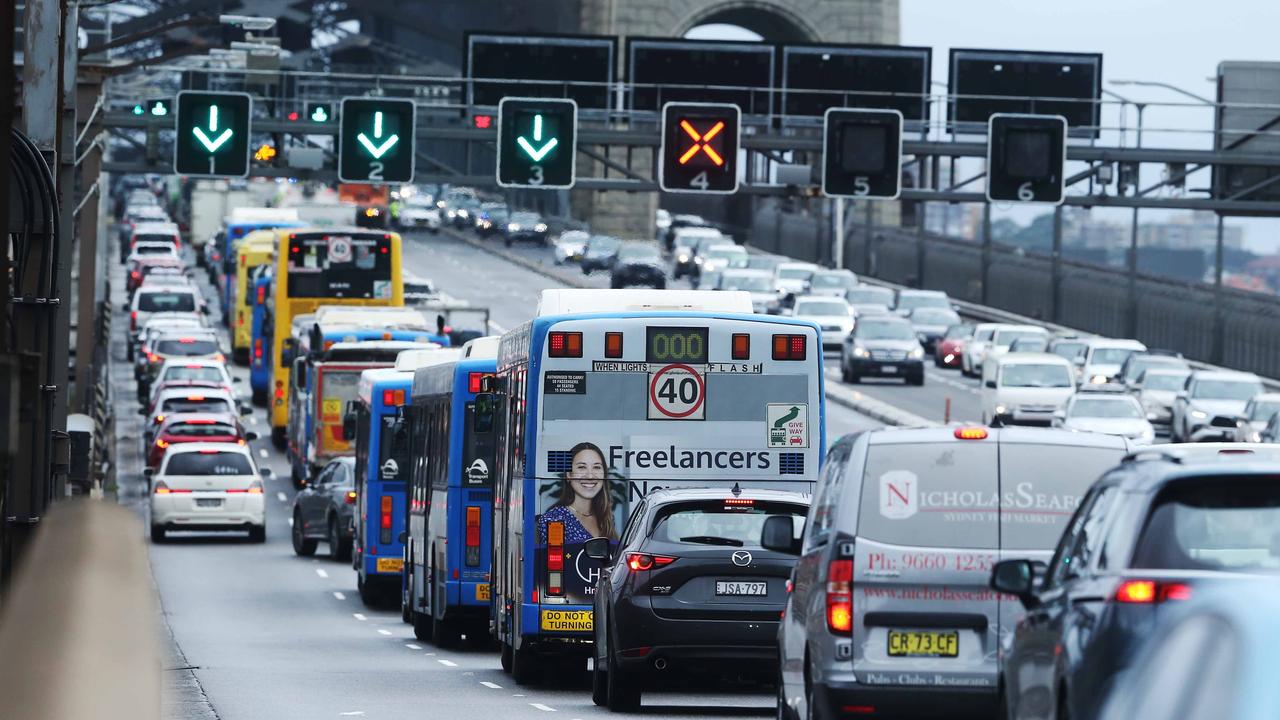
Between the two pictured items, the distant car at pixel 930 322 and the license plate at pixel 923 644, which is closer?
the license plate at pixel 923 644

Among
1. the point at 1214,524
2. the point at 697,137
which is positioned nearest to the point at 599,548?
the point at 1214,524

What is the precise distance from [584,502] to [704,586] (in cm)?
223

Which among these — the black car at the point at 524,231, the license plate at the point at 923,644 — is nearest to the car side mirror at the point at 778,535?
the license plate at the point at 923,644

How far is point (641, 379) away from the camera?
18562mm

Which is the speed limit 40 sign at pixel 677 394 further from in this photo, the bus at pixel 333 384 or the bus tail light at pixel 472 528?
the bus at pixel 333 384

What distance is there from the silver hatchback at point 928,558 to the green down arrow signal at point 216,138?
27.4m

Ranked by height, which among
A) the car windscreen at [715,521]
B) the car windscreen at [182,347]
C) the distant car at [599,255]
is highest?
the car windscreen at [715,521]

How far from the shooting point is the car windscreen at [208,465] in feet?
127

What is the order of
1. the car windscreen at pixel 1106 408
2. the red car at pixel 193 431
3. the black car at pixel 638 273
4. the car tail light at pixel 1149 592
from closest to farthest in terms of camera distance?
the car tail light at pixel 1149 592
the red car at pixel 193 431
the car windscreen at pixel 1106 408
the black car at pixel 638 273

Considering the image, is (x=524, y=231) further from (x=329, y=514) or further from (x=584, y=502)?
(x=584, y=502)

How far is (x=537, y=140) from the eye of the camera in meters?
39.2

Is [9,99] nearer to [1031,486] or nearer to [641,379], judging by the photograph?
[1031,486]

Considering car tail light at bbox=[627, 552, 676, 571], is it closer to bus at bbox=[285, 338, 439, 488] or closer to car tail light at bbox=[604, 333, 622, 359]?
car tail light at bbox=[604, 333, 622, 359]

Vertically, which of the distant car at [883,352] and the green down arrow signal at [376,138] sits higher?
the green down arrow signal at [376,138]
